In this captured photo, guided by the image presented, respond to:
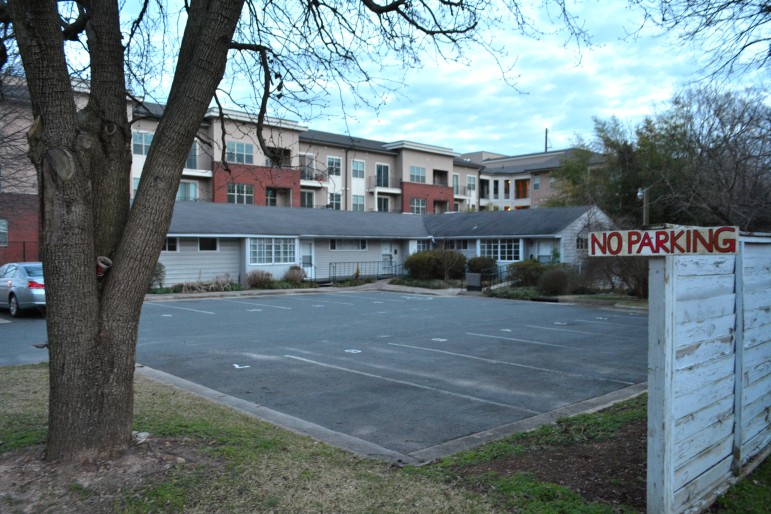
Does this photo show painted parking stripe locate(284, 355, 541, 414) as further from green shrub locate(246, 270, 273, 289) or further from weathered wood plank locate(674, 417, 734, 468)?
green shrub locate(246, 270, 273, 289)

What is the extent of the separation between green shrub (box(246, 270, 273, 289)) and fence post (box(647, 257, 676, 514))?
29.3 meters

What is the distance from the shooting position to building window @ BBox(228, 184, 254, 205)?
44156 millimetres

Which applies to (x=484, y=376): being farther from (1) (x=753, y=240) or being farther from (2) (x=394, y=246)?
(2) (x=394, y=246)

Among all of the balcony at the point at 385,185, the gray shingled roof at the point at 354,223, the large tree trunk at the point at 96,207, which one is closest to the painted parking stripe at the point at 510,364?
the large tree trunk at the point at 96,207

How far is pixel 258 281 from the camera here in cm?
3219

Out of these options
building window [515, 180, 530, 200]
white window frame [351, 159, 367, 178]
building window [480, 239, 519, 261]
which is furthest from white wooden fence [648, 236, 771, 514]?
building window [515, 180, 530, 200]

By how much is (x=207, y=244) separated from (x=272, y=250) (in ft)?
12.8

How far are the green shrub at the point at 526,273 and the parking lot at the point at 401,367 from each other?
34.5 ft

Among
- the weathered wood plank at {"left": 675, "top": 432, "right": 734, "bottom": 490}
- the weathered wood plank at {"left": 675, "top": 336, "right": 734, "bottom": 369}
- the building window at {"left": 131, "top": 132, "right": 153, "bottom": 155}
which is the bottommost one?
the weathered wood plank at {"left": 675, "top": 432, "right": 734, "bottom": 490}

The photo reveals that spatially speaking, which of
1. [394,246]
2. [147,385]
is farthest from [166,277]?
[147,385]

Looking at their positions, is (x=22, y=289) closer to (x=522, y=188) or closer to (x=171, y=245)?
(x=171, y=245)

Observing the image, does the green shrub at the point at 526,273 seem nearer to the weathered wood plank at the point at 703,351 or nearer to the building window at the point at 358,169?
the building window at the point at 358,169

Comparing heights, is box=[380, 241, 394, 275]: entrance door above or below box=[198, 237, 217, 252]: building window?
below

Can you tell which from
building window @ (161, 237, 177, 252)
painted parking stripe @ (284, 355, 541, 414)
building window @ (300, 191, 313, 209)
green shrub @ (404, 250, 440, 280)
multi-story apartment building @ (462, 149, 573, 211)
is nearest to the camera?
painted parking stripe @ (284, 355, 541, 414)
